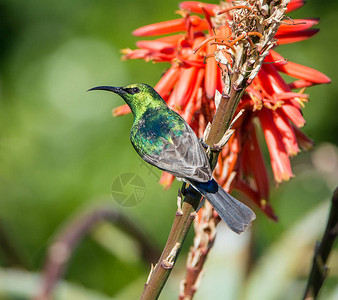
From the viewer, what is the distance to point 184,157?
0.63 m

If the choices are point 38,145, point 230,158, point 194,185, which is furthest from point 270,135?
point 38,145

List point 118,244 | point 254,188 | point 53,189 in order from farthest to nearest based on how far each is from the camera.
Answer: point 53,189
point 118,244
point 254,188

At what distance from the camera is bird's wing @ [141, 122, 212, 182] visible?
60 cm

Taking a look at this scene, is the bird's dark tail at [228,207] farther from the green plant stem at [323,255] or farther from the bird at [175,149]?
the green plant stem at [323,255]

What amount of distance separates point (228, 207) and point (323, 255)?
0.15 m

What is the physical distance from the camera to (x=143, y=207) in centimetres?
266

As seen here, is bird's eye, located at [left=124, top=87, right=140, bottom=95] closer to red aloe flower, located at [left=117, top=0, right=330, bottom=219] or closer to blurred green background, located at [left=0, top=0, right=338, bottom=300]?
red aloe flower, located at [left=117, top=0, right=330, bottom=219]

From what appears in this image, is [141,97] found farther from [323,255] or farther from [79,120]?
[79,120]

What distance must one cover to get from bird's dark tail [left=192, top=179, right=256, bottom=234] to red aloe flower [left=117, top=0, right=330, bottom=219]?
83 millimetres

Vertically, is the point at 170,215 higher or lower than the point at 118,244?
lower

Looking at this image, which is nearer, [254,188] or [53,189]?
[254,188]

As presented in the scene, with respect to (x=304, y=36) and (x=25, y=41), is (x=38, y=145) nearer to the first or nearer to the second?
(x=25, y=41)

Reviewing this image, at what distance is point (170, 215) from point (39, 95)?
128cm

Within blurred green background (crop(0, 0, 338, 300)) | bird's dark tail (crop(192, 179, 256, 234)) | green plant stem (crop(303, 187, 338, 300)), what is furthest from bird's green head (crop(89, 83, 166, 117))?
blurred green background (crop(0, 0, 338, 300))
